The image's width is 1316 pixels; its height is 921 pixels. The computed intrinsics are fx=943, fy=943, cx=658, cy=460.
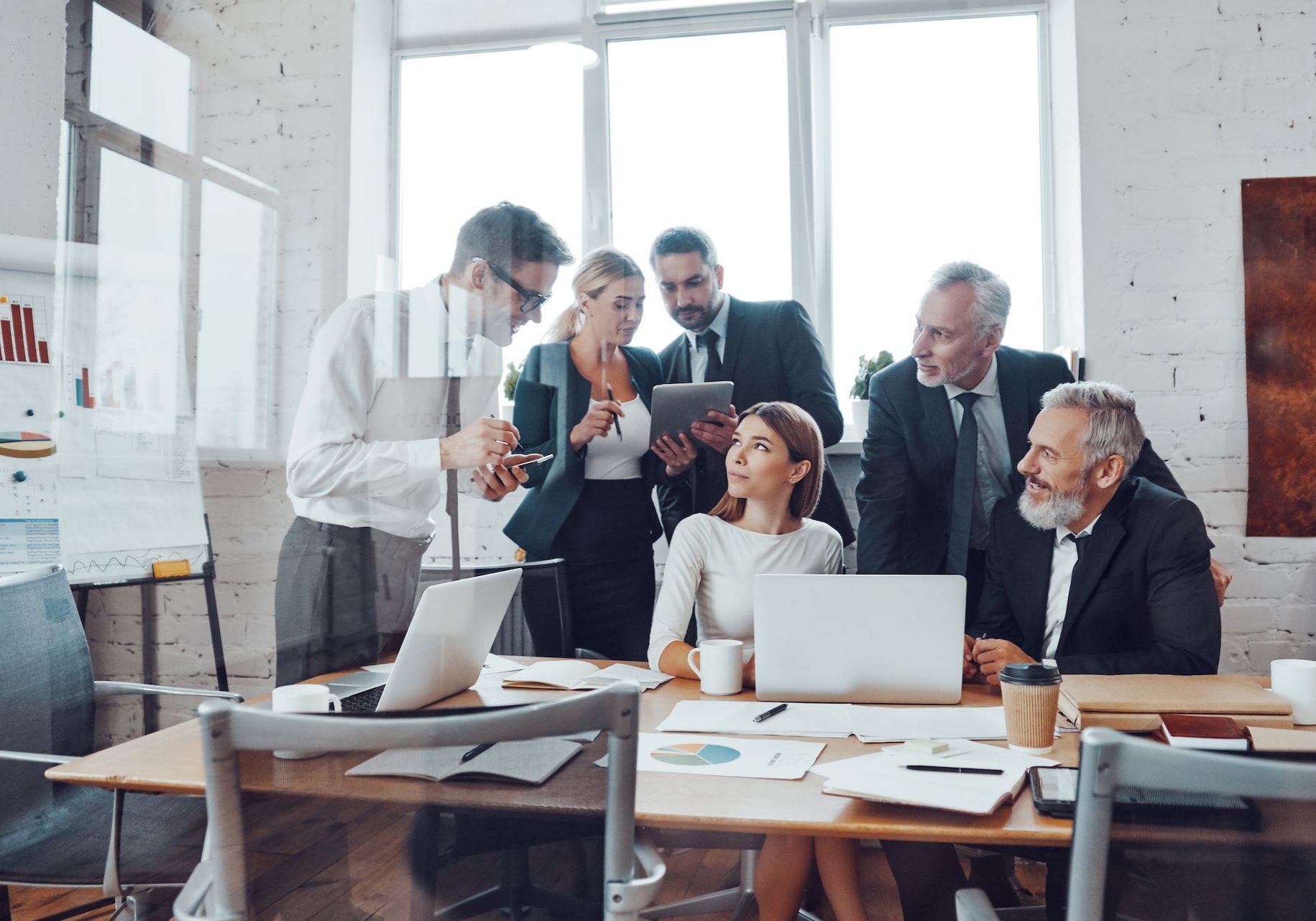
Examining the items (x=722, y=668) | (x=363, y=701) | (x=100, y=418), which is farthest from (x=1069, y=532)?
(x=100, y=418)

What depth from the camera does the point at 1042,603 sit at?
6.55ft

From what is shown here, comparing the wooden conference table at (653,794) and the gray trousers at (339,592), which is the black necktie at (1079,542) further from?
the gray trousers at (339,592)

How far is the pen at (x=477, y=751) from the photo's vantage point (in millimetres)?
880

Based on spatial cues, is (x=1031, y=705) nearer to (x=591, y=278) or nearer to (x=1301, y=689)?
(x=1301, y=689)

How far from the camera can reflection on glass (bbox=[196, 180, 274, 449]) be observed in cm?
303

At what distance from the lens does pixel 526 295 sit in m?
2.90

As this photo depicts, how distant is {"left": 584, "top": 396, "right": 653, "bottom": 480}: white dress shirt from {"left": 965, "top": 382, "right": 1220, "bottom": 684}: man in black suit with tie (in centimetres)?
105

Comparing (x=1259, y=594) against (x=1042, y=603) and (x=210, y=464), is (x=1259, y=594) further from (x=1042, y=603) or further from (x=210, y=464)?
(x=210, y=464)

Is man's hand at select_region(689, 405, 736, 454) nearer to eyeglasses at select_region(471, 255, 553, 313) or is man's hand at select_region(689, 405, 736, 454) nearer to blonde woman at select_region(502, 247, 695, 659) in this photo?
blonde woman at select_region(502, 247, 695, 659)

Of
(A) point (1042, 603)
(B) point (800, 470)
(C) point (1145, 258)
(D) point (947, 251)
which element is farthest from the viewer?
(D) point (947, 251)

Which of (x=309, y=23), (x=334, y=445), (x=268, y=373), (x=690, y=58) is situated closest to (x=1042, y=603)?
(x=334, y=445)

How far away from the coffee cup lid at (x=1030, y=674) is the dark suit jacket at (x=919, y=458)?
117 centimetres

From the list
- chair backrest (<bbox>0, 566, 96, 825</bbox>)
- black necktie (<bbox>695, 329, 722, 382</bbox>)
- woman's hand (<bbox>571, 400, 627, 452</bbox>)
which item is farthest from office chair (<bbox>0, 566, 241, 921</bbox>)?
black necktie (<bbox>695, 329, 722, 382</bbox>)

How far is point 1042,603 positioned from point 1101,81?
171 centimetres
